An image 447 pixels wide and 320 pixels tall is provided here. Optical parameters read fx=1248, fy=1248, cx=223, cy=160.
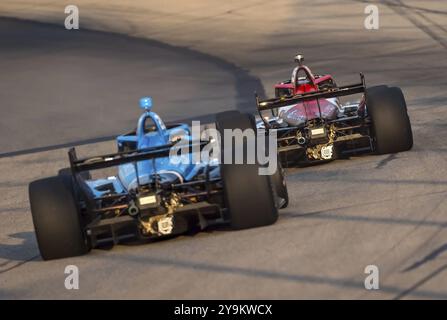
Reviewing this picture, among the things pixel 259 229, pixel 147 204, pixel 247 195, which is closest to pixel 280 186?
pixel 259 229

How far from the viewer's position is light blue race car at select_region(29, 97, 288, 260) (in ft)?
39.0

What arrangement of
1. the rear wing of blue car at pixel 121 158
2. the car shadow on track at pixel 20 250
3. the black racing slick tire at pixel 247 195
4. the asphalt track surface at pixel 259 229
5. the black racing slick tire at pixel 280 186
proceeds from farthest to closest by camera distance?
the black racing slick tire at pixel 280 186, the car shadow on track at pixel 20 250, the rear wing of blue car at pixel 121 158, the black racing slick tire at pixel 247 195, the asphalt track surface at pixel 259 229

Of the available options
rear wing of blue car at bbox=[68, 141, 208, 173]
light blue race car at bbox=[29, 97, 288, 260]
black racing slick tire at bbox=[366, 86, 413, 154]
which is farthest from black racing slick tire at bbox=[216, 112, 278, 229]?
black racing slick tire at bbox=[366, 86, 413, 154]

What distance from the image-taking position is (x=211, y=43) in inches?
A: 1346

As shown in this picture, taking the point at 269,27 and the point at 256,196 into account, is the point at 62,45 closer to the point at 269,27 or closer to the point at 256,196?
the point at 269,27

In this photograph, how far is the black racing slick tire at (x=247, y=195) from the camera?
1184 centimetres

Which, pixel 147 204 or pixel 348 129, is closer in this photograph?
pixel 147 204

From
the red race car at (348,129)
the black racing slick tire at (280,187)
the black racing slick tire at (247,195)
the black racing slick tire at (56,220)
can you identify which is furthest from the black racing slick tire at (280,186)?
the red race car at (348,129)

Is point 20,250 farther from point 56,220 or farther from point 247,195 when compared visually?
point 247,195

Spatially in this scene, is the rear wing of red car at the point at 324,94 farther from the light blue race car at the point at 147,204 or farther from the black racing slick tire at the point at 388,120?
the light blue race car at the point at 147,204

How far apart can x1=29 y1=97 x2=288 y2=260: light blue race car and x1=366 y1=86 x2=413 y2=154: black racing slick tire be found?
3.20 meters

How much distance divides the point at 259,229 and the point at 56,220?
6.43 ft

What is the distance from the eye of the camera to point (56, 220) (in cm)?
1189

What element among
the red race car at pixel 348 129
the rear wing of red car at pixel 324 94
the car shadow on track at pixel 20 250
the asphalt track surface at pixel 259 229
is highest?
the rear wing of red car at pixel 324 94
